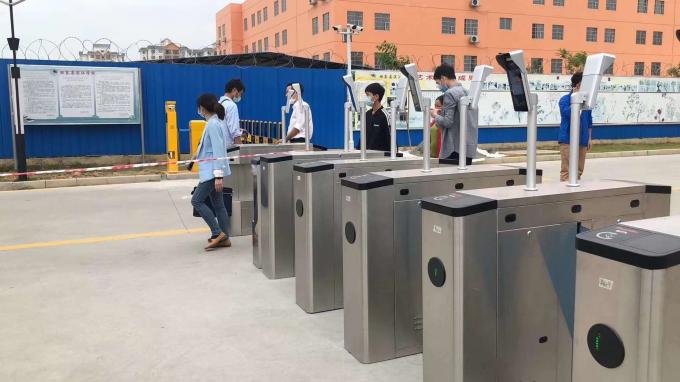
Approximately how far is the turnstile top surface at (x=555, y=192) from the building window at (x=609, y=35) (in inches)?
2225

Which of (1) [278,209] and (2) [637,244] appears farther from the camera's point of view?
(1) [278,209]

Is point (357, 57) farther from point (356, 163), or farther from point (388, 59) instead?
point (356, 163)

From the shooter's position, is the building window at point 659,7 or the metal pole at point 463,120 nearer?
the metal pole at point 463,120

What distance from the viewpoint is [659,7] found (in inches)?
2215

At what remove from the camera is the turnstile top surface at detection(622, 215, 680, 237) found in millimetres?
2238

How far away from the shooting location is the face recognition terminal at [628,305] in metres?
2.01

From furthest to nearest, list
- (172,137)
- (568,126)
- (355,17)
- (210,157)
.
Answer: (355,17)
(172,137)
(568,126)
(210,157)

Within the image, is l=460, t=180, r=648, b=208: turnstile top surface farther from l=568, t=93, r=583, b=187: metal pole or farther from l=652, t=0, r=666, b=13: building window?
l=652, t=0, r=666, b=13: building window

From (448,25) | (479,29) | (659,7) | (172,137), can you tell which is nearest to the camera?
(172,137)

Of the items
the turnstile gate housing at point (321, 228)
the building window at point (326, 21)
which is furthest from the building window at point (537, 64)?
the turnstile gate housing at point (321, 228)

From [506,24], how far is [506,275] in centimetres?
5076

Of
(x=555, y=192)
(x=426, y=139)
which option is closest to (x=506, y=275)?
(x=555, y=192)

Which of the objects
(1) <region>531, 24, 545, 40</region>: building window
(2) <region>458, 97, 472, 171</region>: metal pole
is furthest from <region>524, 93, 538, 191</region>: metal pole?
(1) <region>531, 24, 545, 40</region>: building window

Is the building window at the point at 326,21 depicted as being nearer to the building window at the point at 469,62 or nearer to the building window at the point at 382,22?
the building window at the point at 382,22
